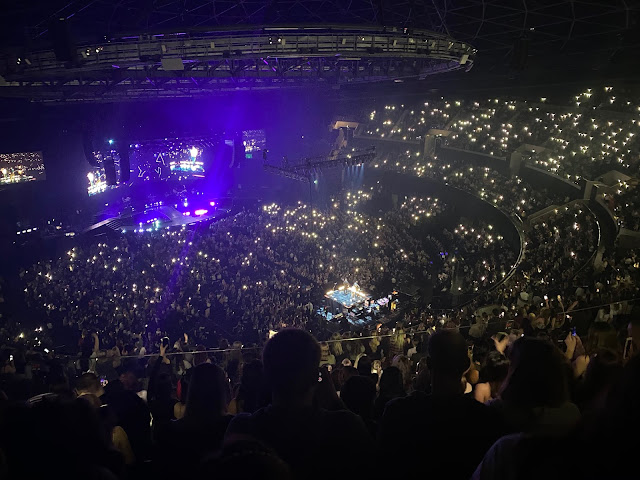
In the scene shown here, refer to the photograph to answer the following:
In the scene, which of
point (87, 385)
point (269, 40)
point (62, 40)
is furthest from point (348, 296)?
point (87, 385)

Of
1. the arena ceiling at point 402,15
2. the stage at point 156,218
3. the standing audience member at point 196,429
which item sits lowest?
the stage at point 156,218

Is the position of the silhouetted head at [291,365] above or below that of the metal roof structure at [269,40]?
below

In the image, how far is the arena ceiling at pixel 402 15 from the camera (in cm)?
Result: 1328

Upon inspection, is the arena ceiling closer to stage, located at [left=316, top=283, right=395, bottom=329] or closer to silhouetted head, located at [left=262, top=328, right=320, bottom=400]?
stage, located at [left=316, top=283, right=395, bottom=329]

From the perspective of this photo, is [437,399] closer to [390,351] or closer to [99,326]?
[390,351]

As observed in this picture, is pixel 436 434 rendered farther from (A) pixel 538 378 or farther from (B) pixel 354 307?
(B) pixel 354 307

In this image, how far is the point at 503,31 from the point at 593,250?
31.3ft

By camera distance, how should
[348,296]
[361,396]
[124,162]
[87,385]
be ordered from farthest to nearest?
[124,162], [348,296], [87,385], [361,396]

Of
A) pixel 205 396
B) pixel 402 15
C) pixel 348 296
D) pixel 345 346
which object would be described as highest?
pixel 402 15

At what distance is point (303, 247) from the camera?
19391 mm

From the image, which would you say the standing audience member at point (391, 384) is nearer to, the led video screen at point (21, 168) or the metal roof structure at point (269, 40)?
the metal roof structure at point (269, 40)

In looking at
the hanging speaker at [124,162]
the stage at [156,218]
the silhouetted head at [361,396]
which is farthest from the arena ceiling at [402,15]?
the silhouetted head at [361,396]

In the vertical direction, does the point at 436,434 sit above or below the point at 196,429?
above

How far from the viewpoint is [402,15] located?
1650 cm
